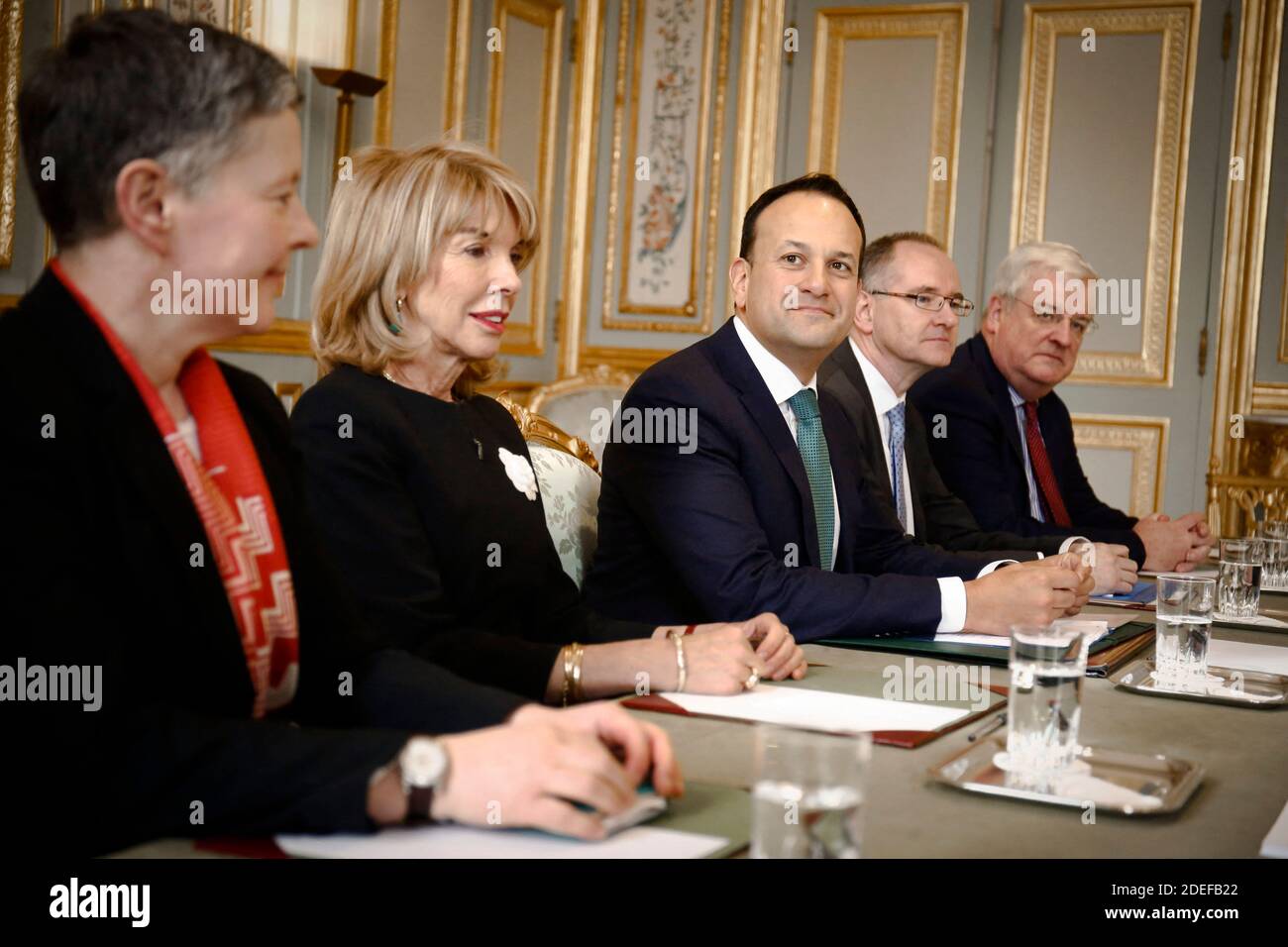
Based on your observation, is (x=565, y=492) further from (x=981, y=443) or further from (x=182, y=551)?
(x=981, y=443)

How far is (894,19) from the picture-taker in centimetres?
573

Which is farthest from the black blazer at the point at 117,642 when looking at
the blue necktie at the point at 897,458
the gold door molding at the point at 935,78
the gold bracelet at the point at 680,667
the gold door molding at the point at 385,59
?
the gold door molding at the point at 935,78

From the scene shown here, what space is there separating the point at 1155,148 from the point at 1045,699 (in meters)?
4.73

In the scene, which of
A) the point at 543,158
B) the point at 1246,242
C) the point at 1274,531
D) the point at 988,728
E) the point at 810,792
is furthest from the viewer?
the point at 543,158

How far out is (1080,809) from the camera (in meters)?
1.11

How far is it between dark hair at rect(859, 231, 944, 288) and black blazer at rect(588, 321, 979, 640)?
1000mm

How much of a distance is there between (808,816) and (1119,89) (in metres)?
5.18

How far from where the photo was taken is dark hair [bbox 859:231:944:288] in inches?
130

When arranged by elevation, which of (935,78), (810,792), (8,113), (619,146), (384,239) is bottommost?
(810,792)

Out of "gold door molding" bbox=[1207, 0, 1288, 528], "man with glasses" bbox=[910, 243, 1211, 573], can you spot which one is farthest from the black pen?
"gold door molding" bbox=[1207, 0, 1288, 528]

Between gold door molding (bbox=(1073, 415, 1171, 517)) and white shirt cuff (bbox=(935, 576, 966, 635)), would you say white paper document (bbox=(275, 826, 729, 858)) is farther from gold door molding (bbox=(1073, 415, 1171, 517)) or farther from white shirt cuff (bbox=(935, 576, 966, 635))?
gold door molding (bbox=(1073, 415, 1171, 517))

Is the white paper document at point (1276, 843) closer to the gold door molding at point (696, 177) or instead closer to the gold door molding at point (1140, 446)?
the gold door molding at point (1140, 446)

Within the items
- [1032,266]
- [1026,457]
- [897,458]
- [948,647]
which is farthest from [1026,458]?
[948,647]
